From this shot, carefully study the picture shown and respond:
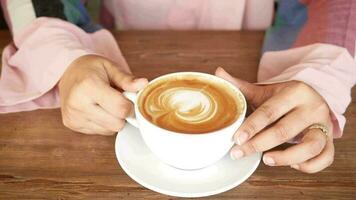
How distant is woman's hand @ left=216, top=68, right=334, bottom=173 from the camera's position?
0.50 meters

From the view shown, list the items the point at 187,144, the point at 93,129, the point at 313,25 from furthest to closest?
the point at 313,25
the point at 93,129
the point at 187,144

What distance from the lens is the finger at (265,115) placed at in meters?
0.48

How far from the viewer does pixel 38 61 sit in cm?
64

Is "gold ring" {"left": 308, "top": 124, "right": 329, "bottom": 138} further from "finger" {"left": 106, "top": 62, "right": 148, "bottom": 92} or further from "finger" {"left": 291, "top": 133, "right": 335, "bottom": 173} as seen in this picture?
"finger" {"left": 106, "top": 62, "right": 148, "bottom": 92}

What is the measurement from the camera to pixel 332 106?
1.91 ft

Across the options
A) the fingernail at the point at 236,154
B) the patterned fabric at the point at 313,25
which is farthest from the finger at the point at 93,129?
the patterned fabric at the point at 313,25

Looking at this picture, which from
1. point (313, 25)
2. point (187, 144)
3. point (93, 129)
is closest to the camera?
point (187, 144)

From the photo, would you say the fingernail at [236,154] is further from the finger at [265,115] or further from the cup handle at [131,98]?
the cup handle at [131,98]

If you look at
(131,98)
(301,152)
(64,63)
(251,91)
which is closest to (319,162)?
(301,152)

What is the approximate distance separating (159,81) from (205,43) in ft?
0.90

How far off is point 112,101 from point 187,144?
122 mm

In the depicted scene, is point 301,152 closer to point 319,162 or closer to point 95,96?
point 319,162

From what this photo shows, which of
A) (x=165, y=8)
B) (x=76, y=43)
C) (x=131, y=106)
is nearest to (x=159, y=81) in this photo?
(x=131, y=106)

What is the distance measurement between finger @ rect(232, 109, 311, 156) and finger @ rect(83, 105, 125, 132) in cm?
15
